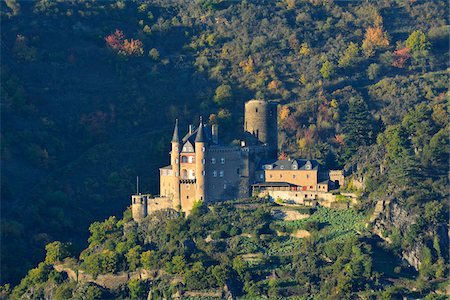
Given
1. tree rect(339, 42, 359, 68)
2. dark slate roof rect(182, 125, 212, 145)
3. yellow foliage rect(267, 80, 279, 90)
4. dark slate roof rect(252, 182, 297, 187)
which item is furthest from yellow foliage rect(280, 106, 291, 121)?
dark slate roof rect(182, 125, 212, 145)

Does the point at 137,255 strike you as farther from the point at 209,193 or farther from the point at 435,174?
the point at 435,174

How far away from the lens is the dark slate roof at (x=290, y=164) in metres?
118

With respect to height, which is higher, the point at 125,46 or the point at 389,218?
the point at 125,46

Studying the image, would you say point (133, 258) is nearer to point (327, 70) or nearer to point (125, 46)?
point (125, 46)

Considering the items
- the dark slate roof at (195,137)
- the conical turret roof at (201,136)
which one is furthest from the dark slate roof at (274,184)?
the conical turret roof at (201,136)

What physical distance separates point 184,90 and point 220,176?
3925cm

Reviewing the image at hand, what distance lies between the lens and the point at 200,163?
116188 millimetres

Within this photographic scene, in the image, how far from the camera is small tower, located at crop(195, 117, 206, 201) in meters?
116

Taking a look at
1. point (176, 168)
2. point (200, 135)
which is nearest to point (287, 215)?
point (200, 135)

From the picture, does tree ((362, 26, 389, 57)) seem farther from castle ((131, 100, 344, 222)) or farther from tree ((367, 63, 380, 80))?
castle ((131, 100, 344, 222))

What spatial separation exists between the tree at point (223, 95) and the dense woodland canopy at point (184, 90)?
0.16 meters

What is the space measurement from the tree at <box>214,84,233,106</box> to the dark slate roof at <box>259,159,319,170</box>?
3081cm

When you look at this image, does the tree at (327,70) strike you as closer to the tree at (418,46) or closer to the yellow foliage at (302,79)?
the yellow foliage at (302,79)

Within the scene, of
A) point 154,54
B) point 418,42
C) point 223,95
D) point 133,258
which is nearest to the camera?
point 133,258
